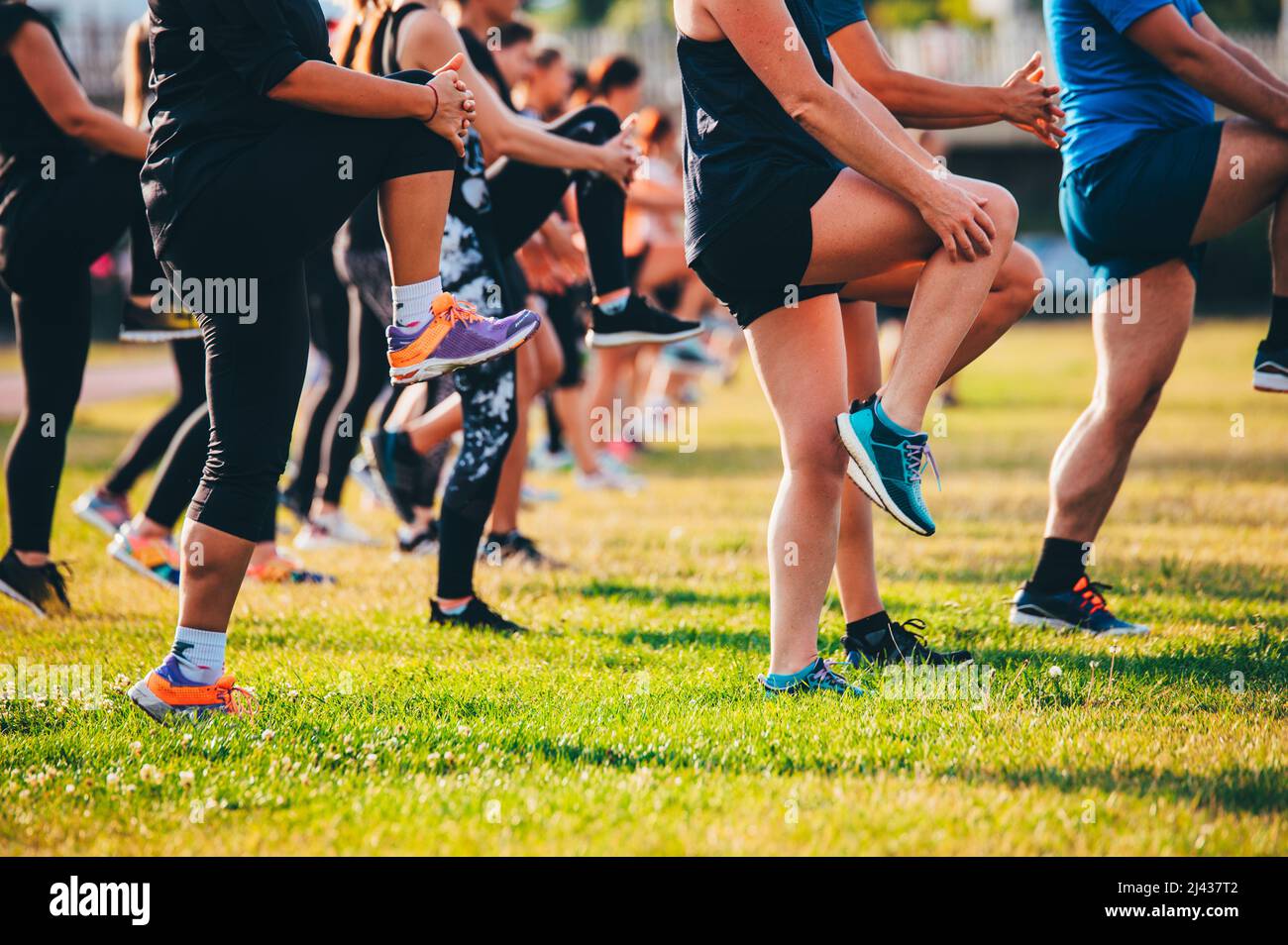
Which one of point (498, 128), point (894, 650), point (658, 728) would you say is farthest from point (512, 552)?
point (658, 728)

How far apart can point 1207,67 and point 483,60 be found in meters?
2.56

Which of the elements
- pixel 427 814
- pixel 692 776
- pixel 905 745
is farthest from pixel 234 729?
pixel 905 745

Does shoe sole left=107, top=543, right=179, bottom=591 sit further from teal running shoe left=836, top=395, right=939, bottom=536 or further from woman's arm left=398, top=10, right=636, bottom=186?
teal running shoe left=836, top=395, right=939, bottom=536

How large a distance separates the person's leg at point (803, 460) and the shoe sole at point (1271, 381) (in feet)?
4.78

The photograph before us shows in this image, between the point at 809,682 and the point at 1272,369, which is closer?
the point at 809,682

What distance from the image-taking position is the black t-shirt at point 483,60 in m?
Answer: 4.96

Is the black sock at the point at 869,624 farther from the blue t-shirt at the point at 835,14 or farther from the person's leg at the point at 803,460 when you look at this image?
the blue t-shirt at the point at 835,14

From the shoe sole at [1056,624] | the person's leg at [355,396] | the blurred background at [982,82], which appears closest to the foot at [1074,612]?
the shoe sole at [1056,624]

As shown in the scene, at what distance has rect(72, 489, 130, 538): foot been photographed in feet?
19.2

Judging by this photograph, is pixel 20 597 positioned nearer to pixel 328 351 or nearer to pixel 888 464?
pixel 328 351

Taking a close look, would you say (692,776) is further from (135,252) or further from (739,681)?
(135,252)

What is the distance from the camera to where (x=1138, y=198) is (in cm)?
416

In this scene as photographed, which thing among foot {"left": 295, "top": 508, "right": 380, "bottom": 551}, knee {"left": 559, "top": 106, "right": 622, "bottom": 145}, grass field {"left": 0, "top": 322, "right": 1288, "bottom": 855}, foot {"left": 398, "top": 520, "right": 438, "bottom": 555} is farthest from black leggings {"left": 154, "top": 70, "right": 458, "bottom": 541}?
foot {"left": 295, "top": 508, "right": 380, "bottom": 551}
